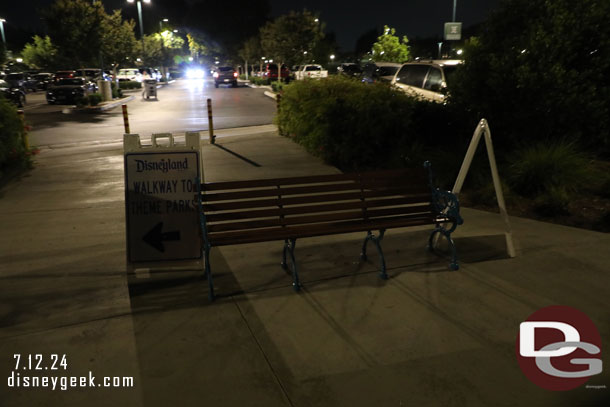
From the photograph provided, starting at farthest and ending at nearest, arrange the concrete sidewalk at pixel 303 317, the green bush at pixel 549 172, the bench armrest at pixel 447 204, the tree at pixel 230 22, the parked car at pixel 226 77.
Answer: the tree at pixel 230 22 < the parked car at pixel 226 77 < the green bush at pixel 549 172 < the bench armrest at pixel 447 204 < the concrete sidewalk at pixel 303 317

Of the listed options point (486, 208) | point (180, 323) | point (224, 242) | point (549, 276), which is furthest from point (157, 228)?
point (486, 208)

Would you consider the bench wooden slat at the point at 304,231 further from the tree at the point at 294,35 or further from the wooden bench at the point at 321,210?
the tree at the point at 294,35

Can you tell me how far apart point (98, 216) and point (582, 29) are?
25.0 feet

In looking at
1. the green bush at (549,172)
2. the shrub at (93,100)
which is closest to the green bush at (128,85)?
the shrub at (93,100)

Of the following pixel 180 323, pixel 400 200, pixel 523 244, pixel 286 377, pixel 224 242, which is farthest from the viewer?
pixel 523 244

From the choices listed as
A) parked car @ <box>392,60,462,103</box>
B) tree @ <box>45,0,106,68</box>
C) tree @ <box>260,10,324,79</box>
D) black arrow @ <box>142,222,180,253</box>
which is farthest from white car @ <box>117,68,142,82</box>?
black arrow @ <box>142,222,180,253</box>

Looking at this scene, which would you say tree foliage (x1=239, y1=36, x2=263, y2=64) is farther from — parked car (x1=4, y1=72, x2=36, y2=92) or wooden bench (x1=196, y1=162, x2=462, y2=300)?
wooden bench (x1=196, y1=162, x2=462, y2=300)

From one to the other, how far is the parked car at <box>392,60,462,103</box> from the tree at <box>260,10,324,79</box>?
26.8 m

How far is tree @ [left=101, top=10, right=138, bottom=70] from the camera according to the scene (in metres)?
32.9

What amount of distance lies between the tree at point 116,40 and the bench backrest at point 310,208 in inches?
1219

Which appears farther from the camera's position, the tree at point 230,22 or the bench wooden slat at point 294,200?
the tree at point 230,22

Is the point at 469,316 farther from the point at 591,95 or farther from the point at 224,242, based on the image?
the point at 591,95

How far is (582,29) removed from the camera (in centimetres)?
767

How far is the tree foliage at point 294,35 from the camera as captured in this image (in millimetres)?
39219
